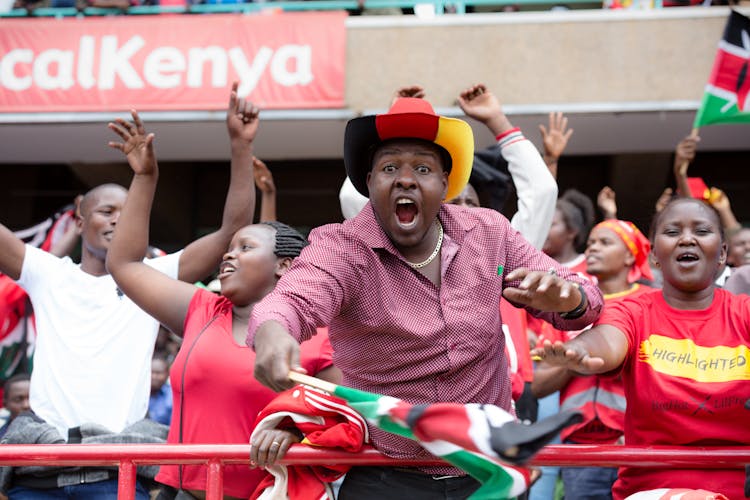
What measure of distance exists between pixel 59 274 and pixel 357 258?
1.90 metres

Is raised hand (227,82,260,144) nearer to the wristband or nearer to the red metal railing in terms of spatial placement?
the red metal railing

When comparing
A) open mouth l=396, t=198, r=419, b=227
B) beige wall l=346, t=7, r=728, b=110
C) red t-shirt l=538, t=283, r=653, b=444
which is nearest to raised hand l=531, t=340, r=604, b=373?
open mouth l=396, t=198, r=419, b=227

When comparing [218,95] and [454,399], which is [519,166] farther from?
[218,95]

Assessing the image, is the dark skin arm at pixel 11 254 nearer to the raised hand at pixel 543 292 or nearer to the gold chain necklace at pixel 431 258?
the gold chain necklace at pixel 431 258

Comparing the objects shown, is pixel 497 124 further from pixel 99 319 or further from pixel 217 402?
pixel 99 319

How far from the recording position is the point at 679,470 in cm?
298

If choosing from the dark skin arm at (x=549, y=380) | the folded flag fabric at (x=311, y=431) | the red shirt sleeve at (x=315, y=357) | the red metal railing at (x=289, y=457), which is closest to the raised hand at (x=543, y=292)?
the red metal railing at (x=289, y=457)

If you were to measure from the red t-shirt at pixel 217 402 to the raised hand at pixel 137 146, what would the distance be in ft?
2.41

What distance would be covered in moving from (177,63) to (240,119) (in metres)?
5.41

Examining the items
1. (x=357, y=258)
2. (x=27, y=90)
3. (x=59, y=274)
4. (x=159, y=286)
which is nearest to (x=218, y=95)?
(x=27, y=90)

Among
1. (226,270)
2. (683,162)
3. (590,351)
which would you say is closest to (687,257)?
(590,351)

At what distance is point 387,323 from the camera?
2.79 m

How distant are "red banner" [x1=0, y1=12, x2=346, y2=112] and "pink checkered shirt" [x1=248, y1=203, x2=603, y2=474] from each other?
20.2 ft

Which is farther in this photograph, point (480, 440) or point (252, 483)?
point (252, 483)
